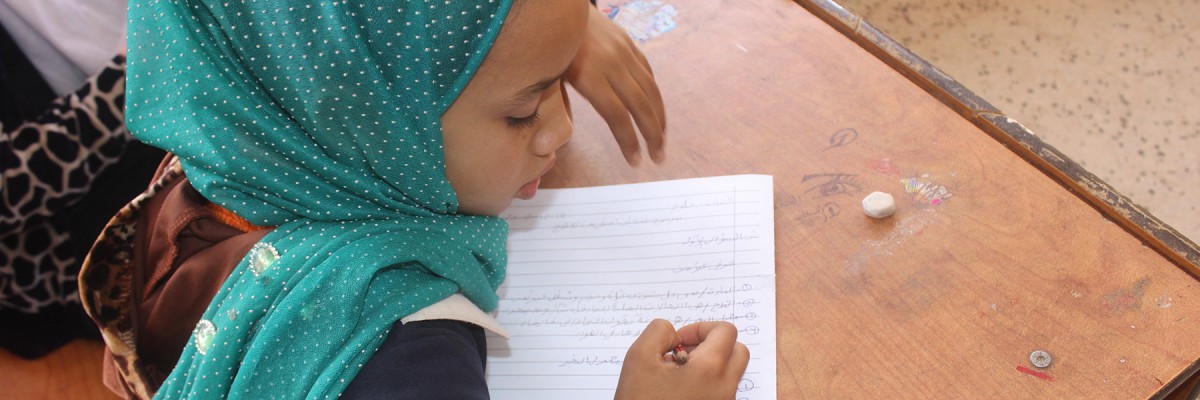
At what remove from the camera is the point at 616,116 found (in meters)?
0.90

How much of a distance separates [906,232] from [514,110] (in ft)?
1.13

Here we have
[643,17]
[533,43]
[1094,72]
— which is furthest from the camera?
[1094,72]

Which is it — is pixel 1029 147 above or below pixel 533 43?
below

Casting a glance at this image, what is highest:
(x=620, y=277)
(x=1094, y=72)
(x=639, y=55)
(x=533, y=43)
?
(x=533, y=43)

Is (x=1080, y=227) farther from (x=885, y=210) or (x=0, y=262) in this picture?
(x=0, y=262)

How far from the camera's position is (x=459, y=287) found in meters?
0.75

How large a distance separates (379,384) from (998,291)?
47 cm

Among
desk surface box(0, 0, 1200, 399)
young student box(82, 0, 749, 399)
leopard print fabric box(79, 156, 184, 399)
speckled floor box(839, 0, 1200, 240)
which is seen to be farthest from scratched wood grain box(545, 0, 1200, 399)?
speckled floor box(839, 0, 1200, 240)

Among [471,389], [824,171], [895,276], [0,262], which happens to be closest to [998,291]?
[895,276]

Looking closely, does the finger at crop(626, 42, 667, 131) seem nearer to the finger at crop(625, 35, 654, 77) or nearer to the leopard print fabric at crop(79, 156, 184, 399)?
the finger at crop(625, 35, 654, 77)

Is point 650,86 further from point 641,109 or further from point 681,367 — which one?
point 681,367

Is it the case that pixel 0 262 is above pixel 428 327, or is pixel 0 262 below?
below

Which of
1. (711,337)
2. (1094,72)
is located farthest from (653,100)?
(1094,72)

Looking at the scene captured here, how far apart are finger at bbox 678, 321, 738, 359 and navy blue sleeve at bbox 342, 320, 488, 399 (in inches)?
6.4
